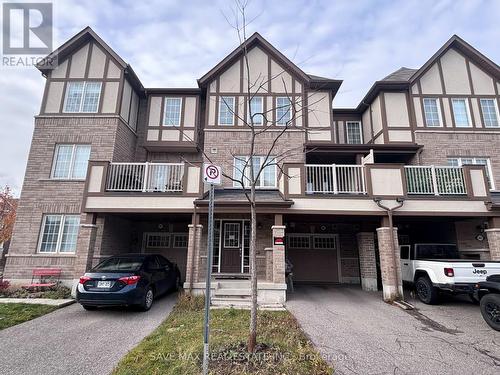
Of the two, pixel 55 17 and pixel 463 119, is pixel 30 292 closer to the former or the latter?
pixel 55 17

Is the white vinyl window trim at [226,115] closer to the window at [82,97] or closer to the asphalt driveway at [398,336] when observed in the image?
the window at [82,97]

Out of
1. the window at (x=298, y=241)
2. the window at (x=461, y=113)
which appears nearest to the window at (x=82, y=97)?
the window at (x=298, y=241)

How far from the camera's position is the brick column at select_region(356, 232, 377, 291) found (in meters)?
10.5

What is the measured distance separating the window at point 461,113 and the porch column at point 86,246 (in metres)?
16.7

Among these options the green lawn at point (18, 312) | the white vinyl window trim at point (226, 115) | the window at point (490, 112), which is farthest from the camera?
the white vinyl window trim at point (226, 115)

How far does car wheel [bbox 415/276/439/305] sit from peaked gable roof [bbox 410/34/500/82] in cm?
975

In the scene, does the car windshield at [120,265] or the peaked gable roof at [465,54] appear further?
the peaked gable roof at [465,54]

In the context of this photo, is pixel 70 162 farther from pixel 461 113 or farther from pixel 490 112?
pixel 490 112

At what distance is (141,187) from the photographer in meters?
9.98

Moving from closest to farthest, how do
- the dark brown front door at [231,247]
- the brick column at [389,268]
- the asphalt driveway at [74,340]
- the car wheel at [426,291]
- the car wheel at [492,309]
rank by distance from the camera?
the asphalt driveway at [74,340], the car wheel at [492,309], the car wheel at [426,291], the brick column at [389,268], the dark brown front door at [231,247]

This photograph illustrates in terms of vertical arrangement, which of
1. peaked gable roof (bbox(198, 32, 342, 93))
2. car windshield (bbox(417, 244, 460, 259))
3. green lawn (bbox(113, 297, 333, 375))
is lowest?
green lawn (bbox(113, 297, 333, 375))

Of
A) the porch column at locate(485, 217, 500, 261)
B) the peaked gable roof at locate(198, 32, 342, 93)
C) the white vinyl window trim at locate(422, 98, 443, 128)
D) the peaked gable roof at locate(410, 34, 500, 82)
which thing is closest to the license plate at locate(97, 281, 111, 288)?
the peaked gable roof at locate(198, 32, 342, 93)

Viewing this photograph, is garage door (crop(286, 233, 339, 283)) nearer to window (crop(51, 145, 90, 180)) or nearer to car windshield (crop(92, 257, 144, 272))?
car windshield (crop(92, 257, 144, 272))

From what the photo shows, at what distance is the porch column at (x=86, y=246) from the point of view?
895cm
